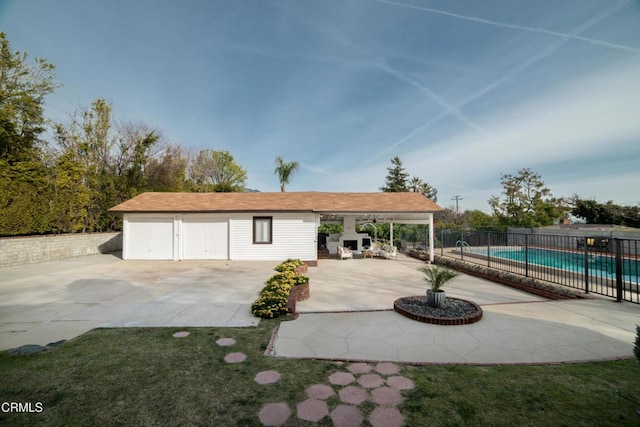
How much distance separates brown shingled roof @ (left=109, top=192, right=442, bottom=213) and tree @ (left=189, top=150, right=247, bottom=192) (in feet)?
66.6

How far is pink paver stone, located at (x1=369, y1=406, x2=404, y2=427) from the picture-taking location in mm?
2693

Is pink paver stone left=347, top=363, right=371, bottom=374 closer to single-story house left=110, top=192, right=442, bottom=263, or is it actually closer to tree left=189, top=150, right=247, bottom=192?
single-story house left=110, top=192, right=442, bottom=263

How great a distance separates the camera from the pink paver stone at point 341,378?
11.4ft

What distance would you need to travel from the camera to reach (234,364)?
13.0ft

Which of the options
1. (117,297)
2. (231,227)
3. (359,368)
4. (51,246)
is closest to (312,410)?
(359,368)

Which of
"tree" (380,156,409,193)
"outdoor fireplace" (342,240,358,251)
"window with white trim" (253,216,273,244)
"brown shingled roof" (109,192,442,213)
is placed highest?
"tree" (380,156,409,193)

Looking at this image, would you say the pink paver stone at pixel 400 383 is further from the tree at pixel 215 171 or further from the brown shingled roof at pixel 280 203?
the tree at pixel 215 171

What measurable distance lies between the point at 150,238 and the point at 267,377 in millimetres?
14632

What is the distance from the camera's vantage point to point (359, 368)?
3861 millimetres

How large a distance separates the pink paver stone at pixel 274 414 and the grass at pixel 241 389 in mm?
69

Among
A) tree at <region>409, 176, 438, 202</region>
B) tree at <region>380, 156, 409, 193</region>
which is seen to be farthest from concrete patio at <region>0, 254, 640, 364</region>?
tree at <region>409, 176, 438, 202</region>

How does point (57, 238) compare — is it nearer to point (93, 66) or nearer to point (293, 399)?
point (93, 66)

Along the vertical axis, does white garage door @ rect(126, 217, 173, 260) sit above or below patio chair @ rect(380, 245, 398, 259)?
above

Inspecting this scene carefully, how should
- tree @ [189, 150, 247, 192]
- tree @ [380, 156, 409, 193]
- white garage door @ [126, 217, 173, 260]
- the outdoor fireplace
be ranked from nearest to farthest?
white garage door @ [126, 217, 173, 260] → the outdoor fireplace → tree @ [189, 150, 247, 192] → tree @ [380, 156, 409, 193]
